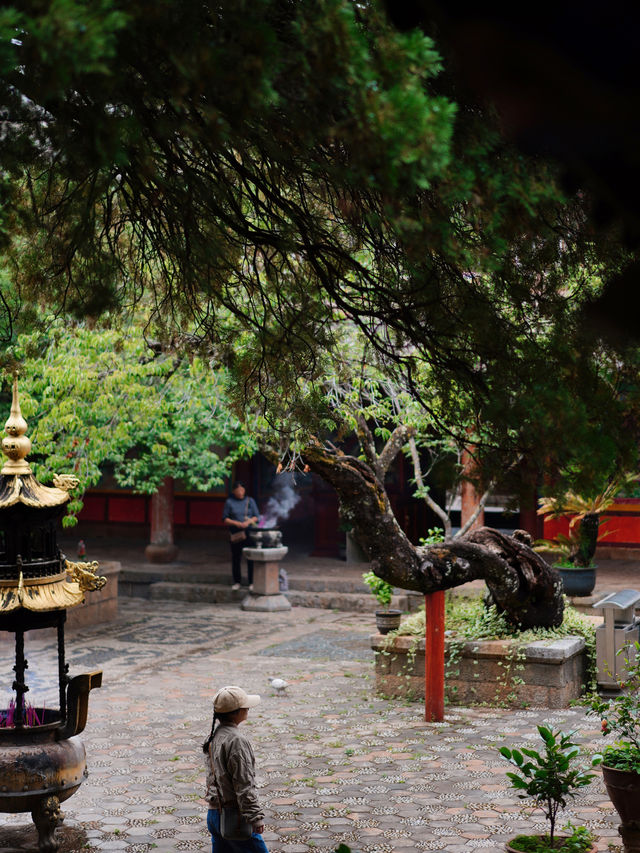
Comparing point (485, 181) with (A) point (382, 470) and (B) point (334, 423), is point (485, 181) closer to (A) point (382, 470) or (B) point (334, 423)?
(B) point (334, 423)

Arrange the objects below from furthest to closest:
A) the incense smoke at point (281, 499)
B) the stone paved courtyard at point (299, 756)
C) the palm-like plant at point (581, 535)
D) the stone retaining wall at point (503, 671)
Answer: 1. the incense smoke at point (281, 499)
2. the palm-like plant at point (581, 535)
3. the stone retaining wall at point (503, 671)
4. the stone paved courtyard at point (299, 756)

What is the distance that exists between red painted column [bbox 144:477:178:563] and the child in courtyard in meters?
15.0

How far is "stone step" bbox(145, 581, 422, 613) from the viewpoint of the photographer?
18547 mm

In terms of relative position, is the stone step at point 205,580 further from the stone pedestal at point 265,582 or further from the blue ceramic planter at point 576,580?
the blue ceramic planter at point 576,580

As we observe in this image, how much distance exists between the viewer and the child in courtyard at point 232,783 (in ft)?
20.2

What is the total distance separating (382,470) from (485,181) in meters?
7.52

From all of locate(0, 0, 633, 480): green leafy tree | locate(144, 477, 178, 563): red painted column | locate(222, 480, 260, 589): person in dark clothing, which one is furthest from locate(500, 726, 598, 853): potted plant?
locate(144, 477, 178, 563): red painted column

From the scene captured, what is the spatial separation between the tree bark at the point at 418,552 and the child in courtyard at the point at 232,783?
376cm

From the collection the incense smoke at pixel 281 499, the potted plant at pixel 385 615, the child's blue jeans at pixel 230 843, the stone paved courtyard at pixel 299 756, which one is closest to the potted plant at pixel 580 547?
the stone paved courtyard at pixel 299 756

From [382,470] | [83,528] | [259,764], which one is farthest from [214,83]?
[83,528]

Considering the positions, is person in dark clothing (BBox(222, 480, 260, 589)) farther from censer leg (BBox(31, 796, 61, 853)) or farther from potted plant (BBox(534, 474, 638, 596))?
censer leg (BBox(31, 796, 61, 853))

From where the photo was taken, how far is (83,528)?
2645 centimetres

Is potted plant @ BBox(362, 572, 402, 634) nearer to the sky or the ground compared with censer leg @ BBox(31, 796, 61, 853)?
nearer to the sky

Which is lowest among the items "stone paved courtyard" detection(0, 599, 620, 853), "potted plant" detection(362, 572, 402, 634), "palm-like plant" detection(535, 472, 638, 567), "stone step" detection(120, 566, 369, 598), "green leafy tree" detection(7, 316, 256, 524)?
"stone paved courtyard" detection(0, 599, 620, 853)
